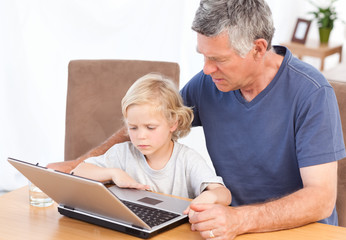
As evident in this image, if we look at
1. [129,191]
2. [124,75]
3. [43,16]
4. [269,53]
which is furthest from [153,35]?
[129,191]

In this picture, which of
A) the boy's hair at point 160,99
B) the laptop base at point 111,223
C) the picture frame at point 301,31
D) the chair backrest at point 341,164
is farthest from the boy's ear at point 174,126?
the picture frame at point 301,31

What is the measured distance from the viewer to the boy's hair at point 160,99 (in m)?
1.71

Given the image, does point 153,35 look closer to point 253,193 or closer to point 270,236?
point 253,193

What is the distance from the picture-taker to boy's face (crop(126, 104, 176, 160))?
66.5 inches

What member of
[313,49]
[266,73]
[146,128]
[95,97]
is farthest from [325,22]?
[146,128]

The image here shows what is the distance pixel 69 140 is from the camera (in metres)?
2.19

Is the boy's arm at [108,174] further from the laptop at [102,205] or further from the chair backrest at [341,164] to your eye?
the chair backrest at [341,164]

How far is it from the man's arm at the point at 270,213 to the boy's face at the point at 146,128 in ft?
1.19

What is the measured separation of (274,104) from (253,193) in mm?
321

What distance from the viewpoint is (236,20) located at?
5.32 ft

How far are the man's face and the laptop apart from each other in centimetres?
42

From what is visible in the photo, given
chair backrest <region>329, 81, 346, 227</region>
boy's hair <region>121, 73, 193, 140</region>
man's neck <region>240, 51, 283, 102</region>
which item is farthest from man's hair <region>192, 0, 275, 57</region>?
chair backrest <region>329, 81, 346, 227</region>

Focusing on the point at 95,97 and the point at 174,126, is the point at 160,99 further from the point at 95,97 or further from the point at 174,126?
the point at 95,97

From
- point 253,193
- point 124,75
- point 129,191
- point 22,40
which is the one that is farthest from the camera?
point 22,40
